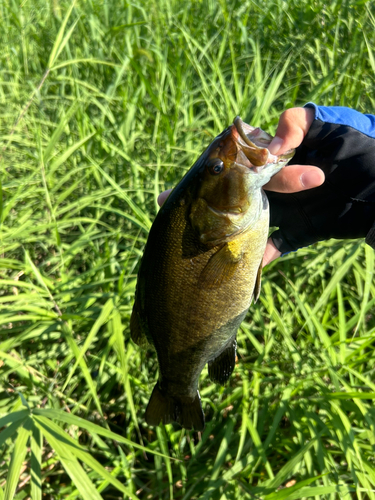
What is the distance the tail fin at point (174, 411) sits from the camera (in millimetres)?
1769

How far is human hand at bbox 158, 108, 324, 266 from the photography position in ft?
5.21

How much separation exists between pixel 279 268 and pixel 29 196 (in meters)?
1.60

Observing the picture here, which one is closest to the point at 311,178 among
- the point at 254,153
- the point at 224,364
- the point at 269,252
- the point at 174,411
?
the point at 254,153

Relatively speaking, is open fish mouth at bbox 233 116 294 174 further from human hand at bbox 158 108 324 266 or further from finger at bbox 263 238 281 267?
finger at bbox 263 238 281 267

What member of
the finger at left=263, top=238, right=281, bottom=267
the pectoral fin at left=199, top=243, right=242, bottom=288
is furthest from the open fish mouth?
the finger at left=263, top=238, right=281, bottom=267

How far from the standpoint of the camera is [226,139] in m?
1.42

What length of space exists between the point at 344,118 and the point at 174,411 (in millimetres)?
1380

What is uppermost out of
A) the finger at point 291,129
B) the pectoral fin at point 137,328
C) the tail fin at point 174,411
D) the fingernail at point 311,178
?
the finger at point 291,129

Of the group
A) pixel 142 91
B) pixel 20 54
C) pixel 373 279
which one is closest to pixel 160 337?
pixel 373 279

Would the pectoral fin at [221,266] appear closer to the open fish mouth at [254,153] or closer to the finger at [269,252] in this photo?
the open fish mouth at [254,153]

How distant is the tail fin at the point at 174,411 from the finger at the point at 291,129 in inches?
40.7

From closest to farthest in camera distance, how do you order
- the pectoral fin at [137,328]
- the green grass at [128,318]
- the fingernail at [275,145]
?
the fingernail at [275,145] < the pectoral fin at [137,328] < the green grass at [128,318]

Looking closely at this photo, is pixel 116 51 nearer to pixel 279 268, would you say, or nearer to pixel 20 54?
pixel 20 54

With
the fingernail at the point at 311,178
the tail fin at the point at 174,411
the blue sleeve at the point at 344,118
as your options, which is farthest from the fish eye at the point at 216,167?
the tail fin at the point at 174,411
